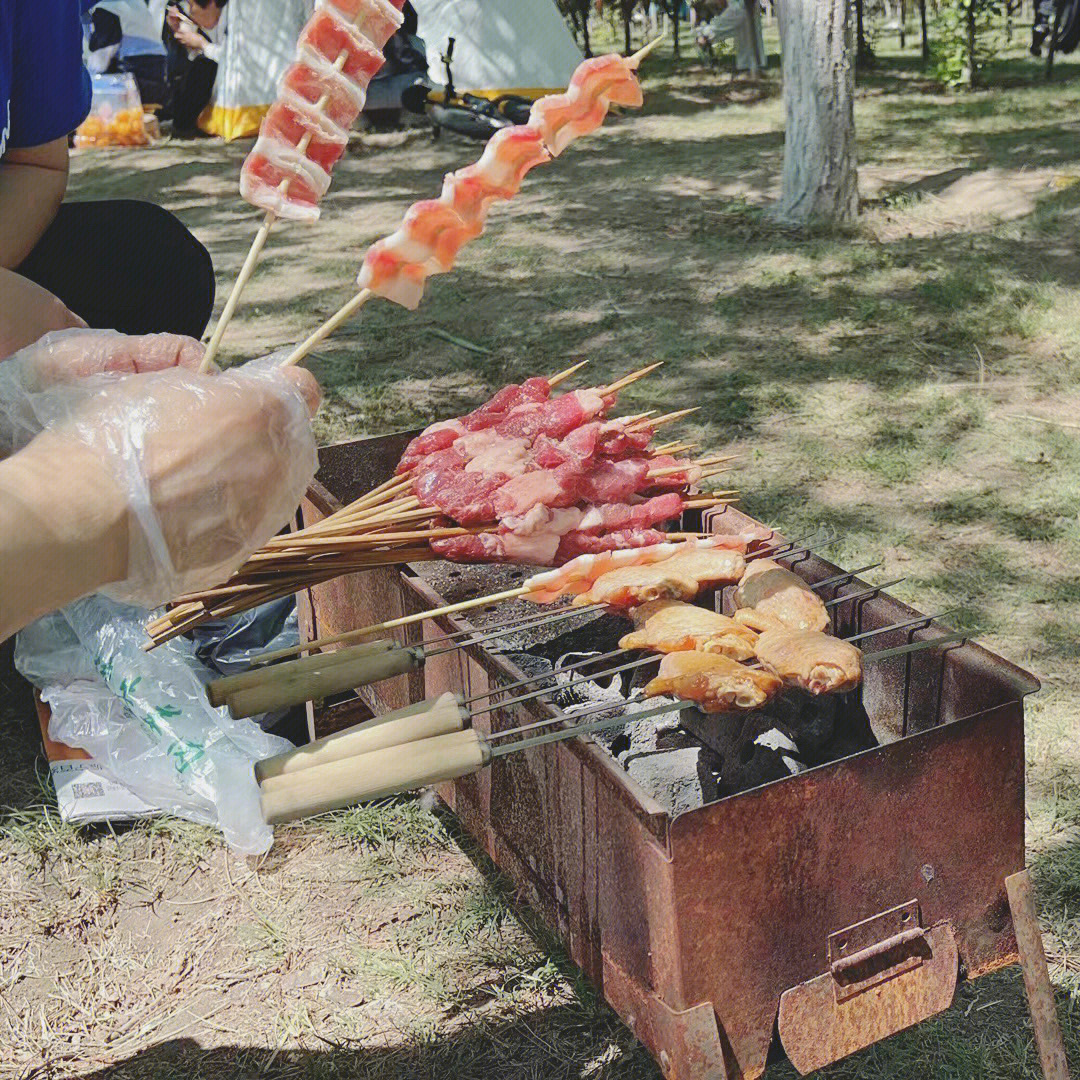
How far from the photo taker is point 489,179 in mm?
2094

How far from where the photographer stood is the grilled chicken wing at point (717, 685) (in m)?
1.99

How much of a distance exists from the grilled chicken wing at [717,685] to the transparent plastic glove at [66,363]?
0.90 m

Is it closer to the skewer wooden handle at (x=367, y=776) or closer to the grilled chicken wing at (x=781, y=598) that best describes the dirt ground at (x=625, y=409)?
the grilled chicken wing at (x=781, y=598)

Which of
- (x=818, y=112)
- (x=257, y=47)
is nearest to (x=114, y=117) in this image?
(x=257, y=47)

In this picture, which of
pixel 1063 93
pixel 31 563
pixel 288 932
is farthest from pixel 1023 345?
pixel 1063 93

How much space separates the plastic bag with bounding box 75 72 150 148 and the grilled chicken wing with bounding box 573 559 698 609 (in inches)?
469

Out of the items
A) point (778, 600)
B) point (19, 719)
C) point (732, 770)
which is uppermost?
point (778, 600)

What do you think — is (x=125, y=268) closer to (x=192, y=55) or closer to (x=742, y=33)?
(x=192, y=55)

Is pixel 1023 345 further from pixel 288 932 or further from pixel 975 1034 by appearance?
pixel 288 932

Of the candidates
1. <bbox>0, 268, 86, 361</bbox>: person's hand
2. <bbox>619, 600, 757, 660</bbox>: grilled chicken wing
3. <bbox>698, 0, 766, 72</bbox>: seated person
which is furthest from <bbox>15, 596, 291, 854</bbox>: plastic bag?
<bbox>698, 0, 766, 72</bbox>: seated person

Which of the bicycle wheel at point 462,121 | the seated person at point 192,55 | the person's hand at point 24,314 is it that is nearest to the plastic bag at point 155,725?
the person's hand at point 24,314

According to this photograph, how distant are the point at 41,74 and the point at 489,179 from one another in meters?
1.64

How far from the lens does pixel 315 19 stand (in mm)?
1797

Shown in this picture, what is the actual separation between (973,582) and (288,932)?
7.85 feet
